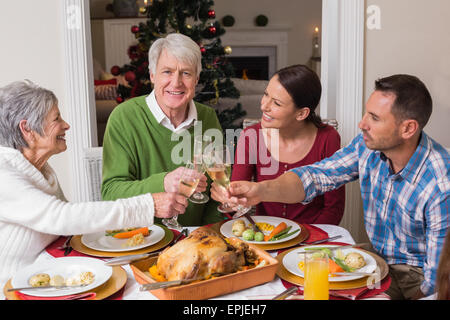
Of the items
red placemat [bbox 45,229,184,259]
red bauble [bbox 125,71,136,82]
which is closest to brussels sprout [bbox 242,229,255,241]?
red placemat [bbox 45,229,184,259]

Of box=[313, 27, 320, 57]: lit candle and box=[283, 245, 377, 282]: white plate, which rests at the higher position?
box=[313, 27, 320, 57]: lit candle

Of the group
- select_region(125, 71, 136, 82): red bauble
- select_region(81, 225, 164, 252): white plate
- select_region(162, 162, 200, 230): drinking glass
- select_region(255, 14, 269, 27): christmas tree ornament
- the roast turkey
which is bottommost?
select_region(81, 225, 164, 252): white plate

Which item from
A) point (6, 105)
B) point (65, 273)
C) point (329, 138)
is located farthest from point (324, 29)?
point (65, 273)

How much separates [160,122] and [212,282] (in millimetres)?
1064

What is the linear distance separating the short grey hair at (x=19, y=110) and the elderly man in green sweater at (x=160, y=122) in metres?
0.41

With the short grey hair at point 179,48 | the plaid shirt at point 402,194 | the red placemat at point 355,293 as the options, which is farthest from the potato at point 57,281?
the short grey hair at point 179,48

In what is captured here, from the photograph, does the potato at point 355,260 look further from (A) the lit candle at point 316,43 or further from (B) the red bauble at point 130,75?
(A) the lit candle at point 316,43

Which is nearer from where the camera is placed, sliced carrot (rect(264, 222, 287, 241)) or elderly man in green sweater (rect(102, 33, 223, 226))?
sliced carrot (rect(264, 222, 287, 241))

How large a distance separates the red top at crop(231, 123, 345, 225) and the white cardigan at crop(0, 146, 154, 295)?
74 cm

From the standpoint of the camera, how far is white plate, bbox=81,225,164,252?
143 centimetres

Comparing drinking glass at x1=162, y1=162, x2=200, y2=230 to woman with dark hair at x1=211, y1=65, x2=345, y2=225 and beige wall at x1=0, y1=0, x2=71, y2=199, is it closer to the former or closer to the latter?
woman with dark hair at x1=211, y1=65, x2=345, y2=225

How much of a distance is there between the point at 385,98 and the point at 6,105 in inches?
48.9

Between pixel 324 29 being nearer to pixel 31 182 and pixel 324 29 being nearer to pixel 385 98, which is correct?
pixel 385 98

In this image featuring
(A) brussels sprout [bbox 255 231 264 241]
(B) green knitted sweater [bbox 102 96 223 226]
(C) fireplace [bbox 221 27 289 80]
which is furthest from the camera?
(C) fireplace [bbox 221 27 289 80]
